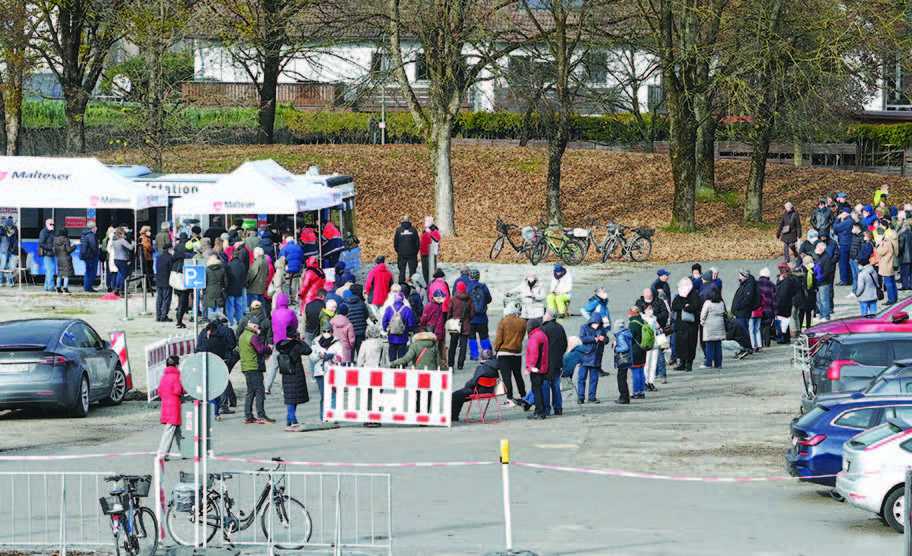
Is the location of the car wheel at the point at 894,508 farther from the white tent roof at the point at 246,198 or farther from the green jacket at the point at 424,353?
the white tent roof at the point at 246,198

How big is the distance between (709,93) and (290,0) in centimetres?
1411

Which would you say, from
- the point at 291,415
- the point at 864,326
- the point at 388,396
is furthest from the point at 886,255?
the point at 291,415

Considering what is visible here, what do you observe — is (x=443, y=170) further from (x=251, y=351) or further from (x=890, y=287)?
(x=251, y=351)

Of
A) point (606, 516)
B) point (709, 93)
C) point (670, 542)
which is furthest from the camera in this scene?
point (709, 93)

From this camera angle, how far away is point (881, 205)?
39.1m

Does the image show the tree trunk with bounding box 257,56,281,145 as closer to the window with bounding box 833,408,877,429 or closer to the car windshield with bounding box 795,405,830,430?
the car windshield with bounding box 795,405,830,430

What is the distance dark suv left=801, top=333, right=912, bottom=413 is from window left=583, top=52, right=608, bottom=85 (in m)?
31.4

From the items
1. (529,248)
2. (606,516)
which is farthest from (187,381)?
(529,248)

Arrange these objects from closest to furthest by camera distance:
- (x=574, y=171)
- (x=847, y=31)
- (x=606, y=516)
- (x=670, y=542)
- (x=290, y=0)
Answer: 1. (x=670, y=542)
2. (x=606, y=516)
3. (x=847, y=31)
4. (x=290, y=0)
5. (x=574, y=171)

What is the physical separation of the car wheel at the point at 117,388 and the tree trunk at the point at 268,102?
106 feet

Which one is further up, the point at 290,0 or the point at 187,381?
the point at 290,0

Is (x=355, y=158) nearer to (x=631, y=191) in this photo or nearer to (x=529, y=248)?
(x=631, y=191)

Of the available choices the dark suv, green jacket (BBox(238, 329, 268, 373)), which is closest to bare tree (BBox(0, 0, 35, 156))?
green jacket (BBox(238, 329, 268, 373))

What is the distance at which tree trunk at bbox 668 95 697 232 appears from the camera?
46.3 metres
